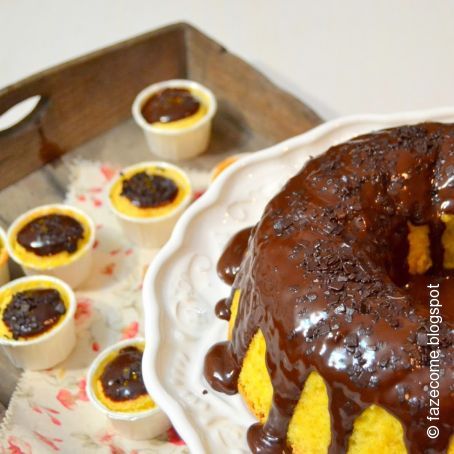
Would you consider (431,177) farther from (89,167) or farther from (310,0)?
(310,0)

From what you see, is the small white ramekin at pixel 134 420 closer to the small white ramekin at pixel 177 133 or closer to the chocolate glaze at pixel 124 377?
the chocolate glaze at pixel 124 377

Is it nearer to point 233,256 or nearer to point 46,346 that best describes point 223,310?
point 233,256

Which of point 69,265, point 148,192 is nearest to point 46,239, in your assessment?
point 69,265

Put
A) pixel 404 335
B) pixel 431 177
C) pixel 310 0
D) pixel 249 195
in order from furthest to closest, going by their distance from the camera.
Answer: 1. pixel 310 0
2. pixel 249 195
3. pixel 431 177
4. pixel 404 335

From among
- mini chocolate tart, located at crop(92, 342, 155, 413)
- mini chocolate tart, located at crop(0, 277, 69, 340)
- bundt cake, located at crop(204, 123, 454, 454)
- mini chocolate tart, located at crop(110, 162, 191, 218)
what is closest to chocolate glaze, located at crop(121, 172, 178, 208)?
mini chocolate tart, located at crop(110, 162, 191, 218)

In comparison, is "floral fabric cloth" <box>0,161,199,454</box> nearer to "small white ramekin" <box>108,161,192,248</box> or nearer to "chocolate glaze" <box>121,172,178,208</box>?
"small white ramekin" <box>108,161,192,248</box>

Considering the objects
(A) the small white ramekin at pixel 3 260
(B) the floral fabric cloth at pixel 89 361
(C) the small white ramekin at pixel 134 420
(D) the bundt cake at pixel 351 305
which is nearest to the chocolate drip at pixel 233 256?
(D) the bundt cake at pixel 351 305

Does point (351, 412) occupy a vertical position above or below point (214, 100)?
above

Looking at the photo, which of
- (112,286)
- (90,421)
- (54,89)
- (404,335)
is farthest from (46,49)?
(404,335)
